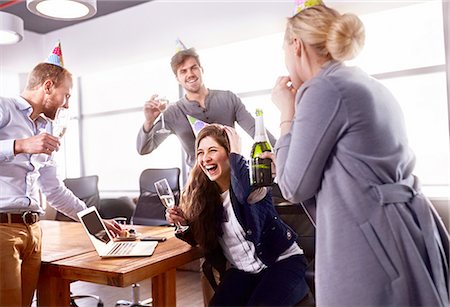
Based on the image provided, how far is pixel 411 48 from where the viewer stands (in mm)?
3473

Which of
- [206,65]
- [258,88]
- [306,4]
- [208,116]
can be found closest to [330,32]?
[306,4]

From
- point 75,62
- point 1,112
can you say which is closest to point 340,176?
point 1,112

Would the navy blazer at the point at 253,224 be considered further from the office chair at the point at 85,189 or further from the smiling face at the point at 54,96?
the office chair at the point at 85,189

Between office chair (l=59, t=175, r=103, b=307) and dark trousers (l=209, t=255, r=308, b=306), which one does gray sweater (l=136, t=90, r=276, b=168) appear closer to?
dark trousers (l=209, t=255, r=308, b=306)

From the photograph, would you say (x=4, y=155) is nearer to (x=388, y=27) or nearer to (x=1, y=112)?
(x=1, y=112)

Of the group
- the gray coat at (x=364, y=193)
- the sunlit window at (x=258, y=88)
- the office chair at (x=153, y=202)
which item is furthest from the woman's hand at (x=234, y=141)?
the office chair at (x=153, y=202)

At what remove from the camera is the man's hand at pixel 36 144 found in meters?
1.35

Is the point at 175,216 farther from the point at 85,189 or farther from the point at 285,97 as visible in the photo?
the point at 85,189

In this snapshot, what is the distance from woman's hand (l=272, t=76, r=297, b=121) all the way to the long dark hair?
736 millimetres

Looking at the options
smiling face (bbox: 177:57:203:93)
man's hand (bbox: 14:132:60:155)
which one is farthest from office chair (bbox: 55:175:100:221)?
man's hand (bbox: 14:132:60:155)

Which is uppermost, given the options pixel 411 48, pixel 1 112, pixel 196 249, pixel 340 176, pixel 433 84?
pixel 411 48

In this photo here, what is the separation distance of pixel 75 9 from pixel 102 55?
3.00 meters

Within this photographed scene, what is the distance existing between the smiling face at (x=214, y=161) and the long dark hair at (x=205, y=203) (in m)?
0.02

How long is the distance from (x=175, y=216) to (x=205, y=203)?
0.47 feet
